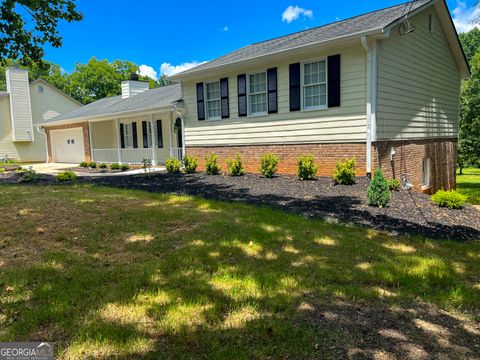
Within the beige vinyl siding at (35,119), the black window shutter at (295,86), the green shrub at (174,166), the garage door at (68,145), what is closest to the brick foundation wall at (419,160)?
the black window shutter at (295,86)

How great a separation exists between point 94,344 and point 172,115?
49.5 feet

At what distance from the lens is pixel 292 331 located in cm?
287

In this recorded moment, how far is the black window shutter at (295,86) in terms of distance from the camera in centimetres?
1174

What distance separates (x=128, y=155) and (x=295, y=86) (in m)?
11.8

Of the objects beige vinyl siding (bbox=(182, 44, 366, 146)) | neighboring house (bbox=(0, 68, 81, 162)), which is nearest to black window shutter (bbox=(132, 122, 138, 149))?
beige vinyl siding (bbox=(182, 44, 366, 146))

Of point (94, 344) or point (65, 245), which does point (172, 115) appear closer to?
point (65, 245)

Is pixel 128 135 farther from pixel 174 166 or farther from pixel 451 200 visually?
pixel 451 200

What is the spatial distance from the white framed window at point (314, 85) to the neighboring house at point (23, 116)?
70.5 ft

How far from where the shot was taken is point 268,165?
11.9m

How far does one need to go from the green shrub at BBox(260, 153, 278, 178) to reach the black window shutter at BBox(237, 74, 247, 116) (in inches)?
89.7

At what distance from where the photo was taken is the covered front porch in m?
17.4

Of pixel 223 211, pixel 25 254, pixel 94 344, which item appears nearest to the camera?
pixel 94 344

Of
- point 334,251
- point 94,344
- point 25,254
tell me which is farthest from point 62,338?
point 334,251

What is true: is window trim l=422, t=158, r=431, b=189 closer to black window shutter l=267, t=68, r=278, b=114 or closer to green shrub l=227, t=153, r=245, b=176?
black window shutter l=267, t=68, r=278, b=114
